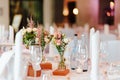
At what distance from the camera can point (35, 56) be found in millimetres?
2311

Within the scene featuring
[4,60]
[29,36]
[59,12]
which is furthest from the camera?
[59,12]

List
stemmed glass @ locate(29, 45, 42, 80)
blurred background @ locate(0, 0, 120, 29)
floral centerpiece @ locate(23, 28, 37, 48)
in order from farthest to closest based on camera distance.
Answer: blurred background @ locate(0, 0, 120, 29), floral centerpiece @ locate(23, 28, 37, 48), stemmed glass @ locate(29, 45, 42, 80)

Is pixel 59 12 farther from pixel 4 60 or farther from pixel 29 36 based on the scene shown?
pixel 4 60

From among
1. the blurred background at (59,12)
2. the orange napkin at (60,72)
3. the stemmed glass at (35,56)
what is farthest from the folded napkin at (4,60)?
the blurred background at (59,12)

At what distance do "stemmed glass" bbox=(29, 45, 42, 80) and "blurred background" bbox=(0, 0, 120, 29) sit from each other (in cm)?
522

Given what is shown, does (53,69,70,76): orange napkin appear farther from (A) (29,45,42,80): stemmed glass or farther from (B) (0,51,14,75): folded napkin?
(B) (0,51,14,75): folded napkin

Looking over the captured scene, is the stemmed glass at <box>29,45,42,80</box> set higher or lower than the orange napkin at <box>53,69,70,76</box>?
higher

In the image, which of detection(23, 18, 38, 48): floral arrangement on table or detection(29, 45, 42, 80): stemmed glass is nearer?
detection(29, 45, 42, 80): stemmed glass

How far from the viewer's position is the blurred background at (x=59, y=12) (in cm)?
809

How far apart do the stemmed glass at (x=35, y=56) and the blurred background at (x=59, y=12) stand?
5215 mm

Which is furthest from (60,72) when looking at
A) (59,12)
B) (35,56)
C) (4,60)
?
(59,12)

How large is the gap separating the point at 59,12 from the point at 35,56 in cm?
767

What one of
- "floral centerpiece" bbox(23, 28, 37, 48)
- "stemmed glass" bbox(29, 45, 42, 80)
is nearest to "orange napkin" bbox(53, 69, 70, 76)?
"stemmed glass" bbox(29, 45, 42, 80)

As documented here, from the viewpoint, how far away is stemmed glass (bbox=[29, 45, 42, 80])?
90.2 inches
